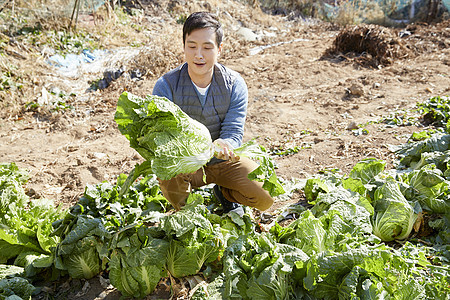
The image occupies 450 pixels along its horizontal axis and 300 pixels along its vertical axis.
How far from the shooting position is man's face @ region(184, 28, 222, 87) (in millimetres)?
3100

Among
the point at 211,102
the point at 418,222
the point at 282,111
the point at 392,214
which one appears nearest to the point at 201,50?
the point at 211,102

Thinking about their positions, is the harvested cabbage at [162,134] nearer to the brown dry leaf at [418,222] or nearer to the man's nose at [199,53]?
the man's nose at [199,53]

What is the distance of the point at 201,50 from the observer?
3137 mm

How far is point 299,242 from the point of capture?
2.76 metres

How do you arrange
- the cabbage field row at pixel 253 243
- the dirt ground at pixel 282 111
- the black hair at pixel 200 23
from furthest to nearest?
1. the dirt ground at pixel 282 111
2. the black hair at pixel 200 23
3. the cabbage field row at pixel 253 243

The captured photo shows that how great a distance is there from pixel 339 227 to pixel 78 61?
7236 millimetres

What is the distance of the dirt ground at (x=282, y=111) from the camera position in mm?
4781

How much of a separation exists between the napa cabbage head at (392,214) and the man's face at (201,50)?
71.9 inches

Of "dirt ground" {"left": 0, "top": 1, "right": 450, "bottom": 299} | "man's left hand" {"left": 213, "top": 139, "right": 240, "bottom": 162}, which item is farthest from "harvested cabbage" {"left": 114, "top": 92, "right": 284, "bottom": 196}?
"dirt ground" {"left": 0, "top": 1, "right": 450, "bottom": 299}

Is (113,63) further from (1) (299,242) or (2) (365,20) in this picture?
(2) (365,20)

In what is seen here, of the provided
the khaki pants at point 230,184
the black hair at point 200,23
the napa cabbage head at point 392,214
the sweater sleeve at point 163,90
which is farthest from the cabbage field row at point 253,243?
the black hair at point 200,23

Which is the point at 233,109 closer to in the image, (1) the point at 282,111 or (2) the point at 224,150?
(2) the point at 224,150

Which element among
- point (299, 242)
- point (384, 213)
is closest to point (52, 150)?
point (299, 242)

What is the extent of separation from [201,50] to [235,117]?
0.65 meters
